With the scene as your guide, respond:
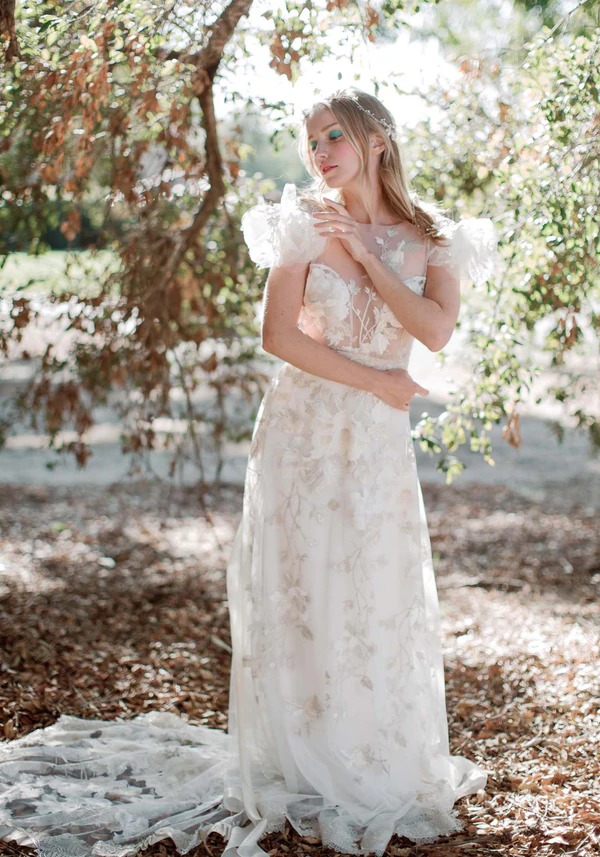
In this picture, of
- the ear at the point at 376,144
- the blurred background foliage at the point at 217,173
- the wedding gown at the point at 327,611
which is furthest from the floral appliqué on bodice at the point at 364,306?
the blurred background foliage at the point at 217,173

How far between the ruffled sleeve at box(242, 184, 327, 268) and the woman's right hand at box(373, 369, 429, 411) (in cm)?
41

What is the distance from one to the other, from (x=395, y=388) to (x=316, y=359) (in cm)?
26

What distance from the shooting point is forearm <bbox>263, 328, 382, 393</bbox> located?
2.69 meters

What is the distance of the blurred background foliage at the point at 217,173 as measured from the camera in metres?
3.34

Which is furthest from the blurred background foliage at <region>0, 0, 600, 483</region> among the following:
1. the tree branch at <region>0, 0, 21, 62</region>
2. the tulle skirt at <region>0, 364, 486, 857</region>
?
the tulle skirt at <region>0, 364, 486, 857</region>

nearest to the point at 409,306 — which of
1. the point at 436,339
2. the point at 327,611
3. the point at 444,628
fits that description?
the point at 436,339

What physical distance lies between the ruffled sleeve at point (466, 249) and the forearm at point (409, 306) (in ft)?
0.54

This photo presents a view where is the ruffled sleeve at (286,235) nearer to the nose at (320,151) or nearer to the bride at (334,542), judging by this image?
the bride at (334,542)

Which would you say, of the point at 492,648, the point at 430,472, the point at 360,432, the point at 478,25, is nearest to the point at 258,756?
the point at 360,432

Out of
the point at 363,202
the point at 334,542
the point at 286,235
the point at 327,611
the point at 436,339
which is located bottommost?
the point at 327,611

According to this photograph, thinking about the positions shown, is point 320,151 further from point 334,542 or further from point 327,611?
point 327,611

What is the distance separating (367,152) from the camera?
2783 mm

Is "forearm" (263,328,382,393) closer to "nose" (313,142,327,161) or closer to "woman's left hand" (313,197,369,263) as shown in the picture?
"woman's left hand" (313,197,369,263)

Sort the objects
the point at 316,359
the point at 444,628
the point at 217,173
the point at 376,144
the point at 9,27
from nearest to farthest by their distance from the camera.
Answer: the point at 316,359 < the point at 376,144 < the point at 9,27 < the point at 217,173 < the point at 444,628
